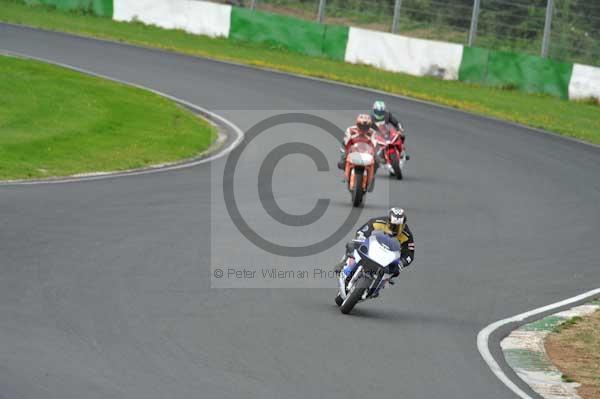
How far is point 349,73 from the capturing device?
3997 centimetres

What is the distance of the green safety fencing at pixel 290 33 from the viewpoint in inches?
1702

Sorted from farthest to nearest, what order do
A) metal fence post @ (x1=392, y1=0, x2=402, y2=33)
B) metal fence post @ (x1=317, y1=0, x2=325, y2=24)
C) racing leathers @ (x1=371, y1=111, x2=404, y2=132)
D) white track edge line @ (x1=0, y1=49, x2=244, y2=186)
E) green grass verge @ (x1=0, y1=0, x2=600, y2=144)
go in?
metal fence post @ (x1=317, y1=0, x2=325, y2=24), metal fence post @ (x1=392, y1=0, x2=402, y2=33), green grass verge @ (x1=0, y1=0, x2=600, y2=144), racing leathers @ (x1=371, y1=111, x2=404, y2=132), white track edge line @ (x1=0, y1=49, x2=244, y2=186)

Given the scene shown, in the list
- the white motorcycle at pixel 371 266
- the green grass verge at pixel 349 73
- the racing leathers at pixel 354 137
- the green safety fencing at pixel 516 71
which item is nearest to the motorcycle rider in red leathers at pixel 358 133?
the racing leathers at pixel 354 137

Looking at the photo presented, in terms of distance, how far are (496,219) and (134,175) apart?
697 cm

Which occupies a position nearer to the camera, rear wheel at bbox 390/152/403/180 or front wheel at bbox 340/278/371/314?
front wheel at bbox 340/278/371/314

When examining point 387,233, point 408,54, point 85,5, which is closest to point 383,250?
point 387,233

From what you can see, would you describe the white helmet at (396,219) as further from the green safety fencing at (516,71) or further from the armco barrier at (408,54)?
the armco barrier at (408,54)

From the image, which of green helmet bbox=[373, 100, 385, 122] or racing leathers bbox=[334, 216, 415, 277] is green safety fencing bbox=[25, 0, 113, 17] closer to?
green helmet bbox=[373, 100, 385, 122]

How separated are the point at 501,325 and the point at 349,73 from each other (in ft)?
88.4

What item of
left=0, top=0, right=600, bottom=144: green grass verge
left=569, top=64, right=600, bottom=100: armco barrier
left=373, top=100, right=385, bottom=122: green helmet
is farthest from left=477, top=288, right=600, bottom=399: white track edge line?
left=569, top=64, right=600, bottom=100: armco barrier

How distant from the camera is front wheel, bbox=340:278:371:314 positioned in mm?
12727

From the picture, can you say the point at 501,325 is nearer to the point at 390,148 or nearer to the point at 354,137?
the point at 354,137

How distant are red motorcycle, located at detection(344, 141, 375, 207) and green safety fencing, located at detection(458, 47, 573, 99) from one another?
20.3 meters

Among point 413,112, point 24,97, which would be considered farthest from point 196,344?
point 413,112
